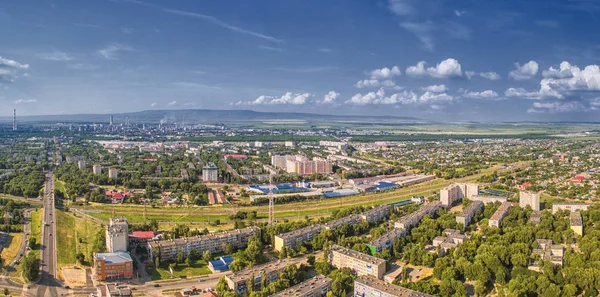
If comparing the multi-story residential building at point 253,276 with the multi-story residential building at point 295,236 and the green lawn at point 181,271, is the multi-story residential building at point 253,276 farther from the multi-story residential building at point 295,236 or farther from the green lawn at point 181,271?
the multi-story residential building at point 295,236

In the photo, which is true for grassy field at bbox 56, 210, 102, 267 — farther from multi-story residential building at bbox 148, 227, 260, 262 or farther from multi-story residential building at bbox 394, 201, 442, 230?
multi-story residential building at bbox 394, 201, 442, 230

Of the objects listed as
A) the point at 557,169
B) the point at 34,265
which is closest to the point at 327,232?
the point at 34,265

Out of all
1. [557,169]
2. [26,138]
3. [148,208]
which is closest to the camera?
[148,208]

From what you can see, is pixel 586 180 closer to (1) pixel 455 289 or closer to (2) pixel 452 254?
(2) pixel 452 254

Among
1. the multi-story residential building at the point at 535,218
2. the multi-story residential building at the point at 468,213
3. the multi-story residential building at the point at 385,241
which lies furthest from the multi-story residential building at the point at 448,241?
the multi-story residential building at the point at 535,218

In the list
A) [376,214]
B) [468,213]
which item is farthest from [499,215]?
[376,214]

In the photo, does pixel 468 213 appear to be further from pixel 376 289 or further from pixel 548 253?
pixel 376 289
